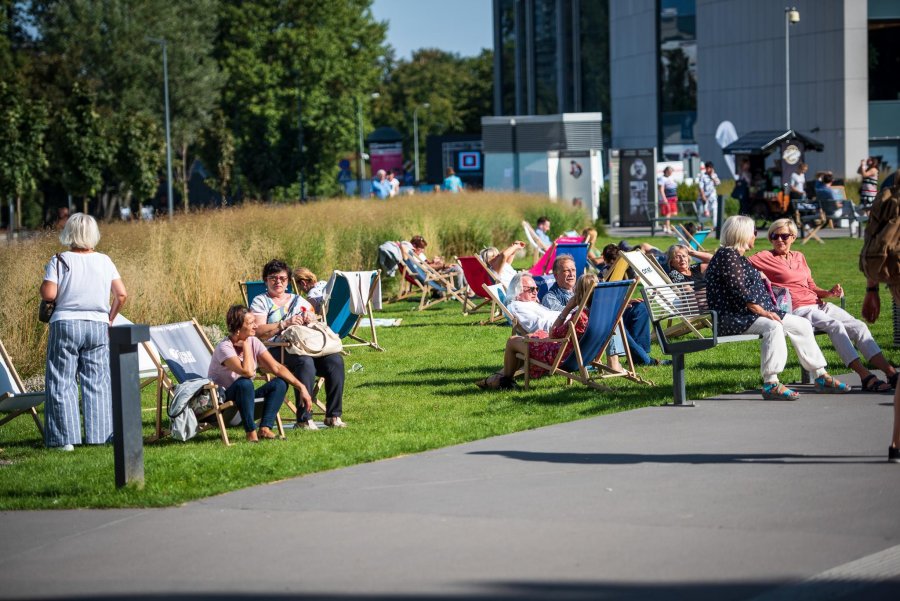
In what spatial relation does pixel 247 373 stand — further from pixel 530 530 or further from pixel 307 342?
pixel 530 530

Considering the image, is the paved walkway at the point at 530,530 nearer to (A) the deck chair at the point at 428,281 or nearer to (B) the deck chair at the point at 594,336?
(B) the deck chair at the point at 594,336

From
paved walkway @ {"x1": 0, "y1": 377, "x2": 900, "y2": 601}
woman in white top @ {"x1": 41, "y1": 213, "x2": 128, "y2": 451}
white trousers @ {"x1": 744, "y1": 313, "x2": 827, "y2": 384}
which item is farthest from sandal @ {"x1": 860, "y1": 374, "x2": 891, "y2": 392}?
woman in white top @ {"x1": 41, "y1": 213, "x2": 128, "y2": 451}

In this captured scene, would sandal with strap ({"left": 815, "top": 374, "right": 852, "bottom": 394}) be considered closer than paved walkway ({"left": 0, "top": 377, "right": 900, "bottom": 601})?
No

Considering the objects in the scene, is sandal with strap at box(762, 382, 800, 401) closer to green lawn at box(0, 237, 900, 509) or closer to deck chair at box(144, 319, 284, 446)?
green lawn at box(0, 237, 900, 509)

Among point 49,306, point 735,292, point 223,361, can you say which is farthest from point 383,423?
point 735,292

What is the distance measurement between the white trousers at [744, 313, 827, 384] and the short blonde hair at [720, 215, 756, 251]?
0.63 m

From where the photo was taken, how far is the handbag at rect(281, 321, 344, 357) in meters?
9.67

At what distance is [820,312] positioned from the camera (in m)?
10.1

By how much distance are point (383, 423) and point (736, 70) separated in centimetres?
4960

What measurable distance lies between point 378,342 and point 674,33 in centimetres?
5078

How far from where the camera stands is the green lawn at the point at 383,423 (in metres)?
7.58

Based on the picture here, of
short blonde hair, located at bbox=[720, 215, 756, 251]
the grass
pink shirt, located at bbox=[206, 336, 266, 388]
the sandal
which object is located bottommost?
the grass

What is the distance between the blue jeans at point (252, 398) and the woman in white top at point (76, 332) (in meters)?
1.01

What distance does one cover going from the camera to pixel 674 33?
62.9 meters
